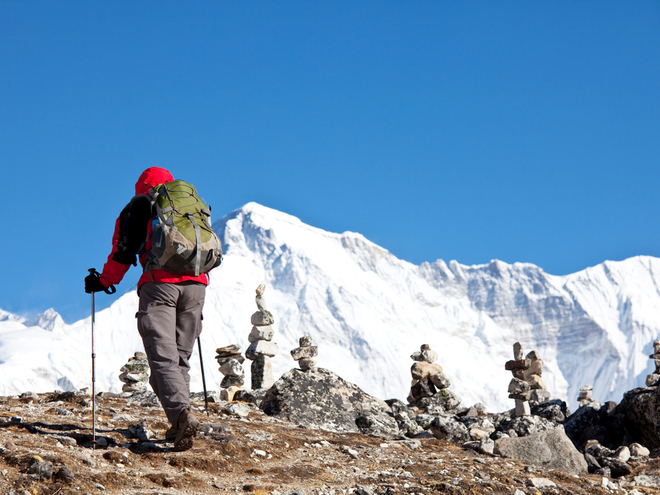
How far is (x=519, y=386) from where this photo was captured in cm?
1669

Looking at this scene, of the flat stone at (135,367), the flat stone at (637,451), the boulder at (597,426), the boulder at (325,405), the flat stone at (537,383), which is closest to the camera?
the flat stone at (637,451)

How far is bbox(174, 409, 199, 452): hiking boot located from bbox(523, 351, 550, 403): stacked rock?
15113mm

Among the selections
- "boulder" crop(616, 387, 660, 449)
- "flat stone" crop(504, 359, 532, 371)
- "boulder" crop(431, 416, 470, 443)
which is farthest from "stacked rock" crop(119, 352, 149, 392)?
"boulder" crop(616, 387, 660, 449)

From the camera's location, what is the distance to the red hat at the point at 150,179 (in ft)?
24.6

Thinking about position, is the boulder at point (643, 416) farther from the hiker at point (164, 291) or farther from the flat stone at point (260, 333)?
the hiker at point (164, 291)

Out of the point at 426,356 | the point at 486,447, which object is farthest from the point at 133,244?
the point at 426,356

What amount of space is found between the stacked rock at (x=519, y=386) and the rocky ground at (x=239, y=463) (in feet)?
19.1

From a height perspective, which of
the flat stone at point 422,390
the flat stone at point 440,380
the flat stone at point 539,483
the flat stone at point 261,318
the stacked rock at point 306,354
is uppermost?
the flat stone at point 261,318

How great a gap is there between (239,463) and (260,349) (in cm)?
990

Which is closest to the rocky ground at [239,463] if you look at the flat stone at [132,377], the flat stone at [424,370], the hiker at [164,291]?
the hiker at [164,291]

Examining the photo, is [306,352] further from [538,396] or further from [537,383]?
[537,383]

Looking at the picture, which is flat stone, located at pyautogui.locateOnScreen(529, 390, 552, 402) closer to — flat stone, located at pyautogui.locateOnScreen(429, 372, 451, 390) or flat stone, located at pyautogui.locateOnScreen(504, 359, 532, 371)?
flat stone, located at pyautogui.locateOnScreen(504, 359, 532, 371)

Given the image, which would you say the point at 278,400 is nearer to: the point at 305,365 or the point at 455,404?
the point at 305,365

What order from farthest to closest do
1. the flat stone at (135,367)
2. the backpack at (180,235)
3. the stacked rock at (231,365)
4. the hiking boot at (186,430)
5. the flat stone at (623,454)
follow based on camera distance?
the stacked rock at (231,365) → the flat stone at (135,367) → the flat stone at (623,454) → the backpack at (180,235) → the hiking boot at (186,430)
